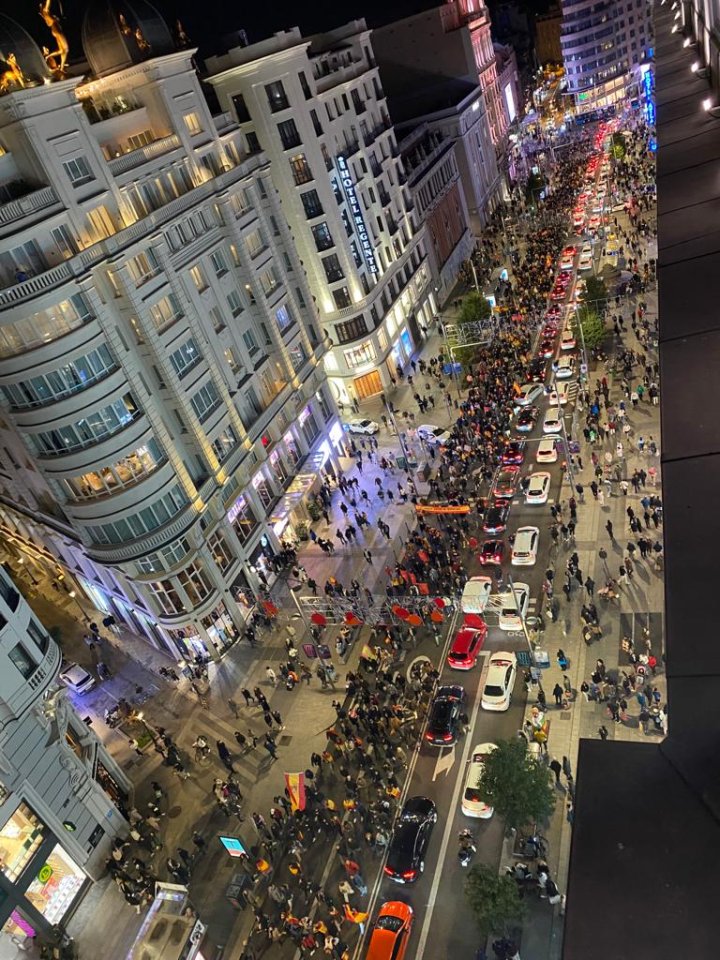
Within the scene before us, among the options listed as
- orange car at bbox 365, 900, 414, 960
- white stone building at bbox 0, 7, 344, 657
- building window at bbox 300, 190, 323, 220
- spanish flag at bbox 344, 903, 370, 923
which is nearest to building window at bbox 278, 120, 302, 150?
building window at bbox 300, 190, 323, 220

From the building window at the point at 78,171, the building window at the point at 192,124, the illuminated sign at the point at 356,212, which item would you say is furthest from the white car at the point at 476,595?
the illuminated sign at the point at 356,212

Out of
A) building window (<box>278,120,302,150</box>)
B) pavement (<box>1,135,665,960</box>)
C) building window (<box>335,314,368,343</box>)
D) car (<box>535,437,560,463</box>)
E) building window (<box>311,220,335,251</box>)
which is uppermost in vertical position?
building window (<box>278,120,302,150</box>)

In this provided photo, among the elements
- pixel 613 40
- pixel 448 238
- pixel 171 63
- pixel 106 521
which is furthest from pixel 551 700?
pixel 613 40

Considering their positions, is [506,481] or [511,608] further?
[506,481]

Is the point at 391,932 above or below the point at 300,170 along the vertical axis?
below

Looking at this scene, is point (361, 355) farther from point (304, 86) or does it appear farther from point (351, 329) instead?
point (304, 86)

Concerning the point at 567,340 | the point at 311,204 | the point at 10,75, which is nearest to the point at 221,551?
the point at 10,75

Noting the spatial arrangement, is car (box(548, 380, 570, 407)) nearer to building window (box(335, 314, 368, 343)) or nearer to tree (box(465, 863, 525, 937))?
building window (box(335, 314, 368, 343))
